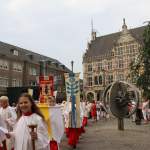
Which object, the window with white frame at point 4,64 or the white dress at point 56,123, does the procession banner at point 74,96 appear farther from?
the window with white frame at point 4,64

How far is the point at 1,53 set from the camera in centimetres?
5725

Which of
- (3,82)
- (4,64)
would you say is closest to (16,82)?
(3,82)

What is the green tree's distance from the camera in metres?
20.8

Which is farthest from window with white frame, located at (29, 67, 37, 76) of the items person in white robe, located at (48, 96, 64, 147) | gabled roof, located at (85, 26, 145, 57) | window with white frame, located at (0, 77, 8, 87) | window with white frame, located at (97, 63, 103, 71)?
person in white robe, located at (48, 96, 64, 147)

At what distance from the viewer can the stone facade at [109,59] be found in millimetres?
65438

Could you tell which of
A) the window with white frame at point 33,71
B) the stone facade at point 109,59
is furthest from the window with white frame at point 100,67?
the window with white frame at point 33,71

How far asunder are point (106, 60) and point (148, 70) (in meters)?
46.8

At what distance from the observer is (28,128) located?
5.13m

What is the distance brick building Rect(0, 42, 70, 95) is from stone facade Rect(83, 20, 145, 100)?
335 inches

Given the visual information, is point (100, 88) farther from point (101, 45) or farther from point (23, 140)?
point (23, 140)

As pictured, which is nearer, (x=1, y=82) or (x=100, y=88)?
(x=1, y=82)

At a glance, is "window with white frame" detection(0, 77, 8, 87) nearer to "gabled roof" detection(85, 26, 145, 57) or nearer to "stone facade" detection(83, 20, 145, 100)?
"stone facade" detection(83, 20, 145, 100)

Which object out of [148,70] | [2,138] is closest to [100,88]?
[148,70]

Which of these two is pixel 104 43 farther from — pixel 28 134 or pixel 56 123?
pixel 28 134
